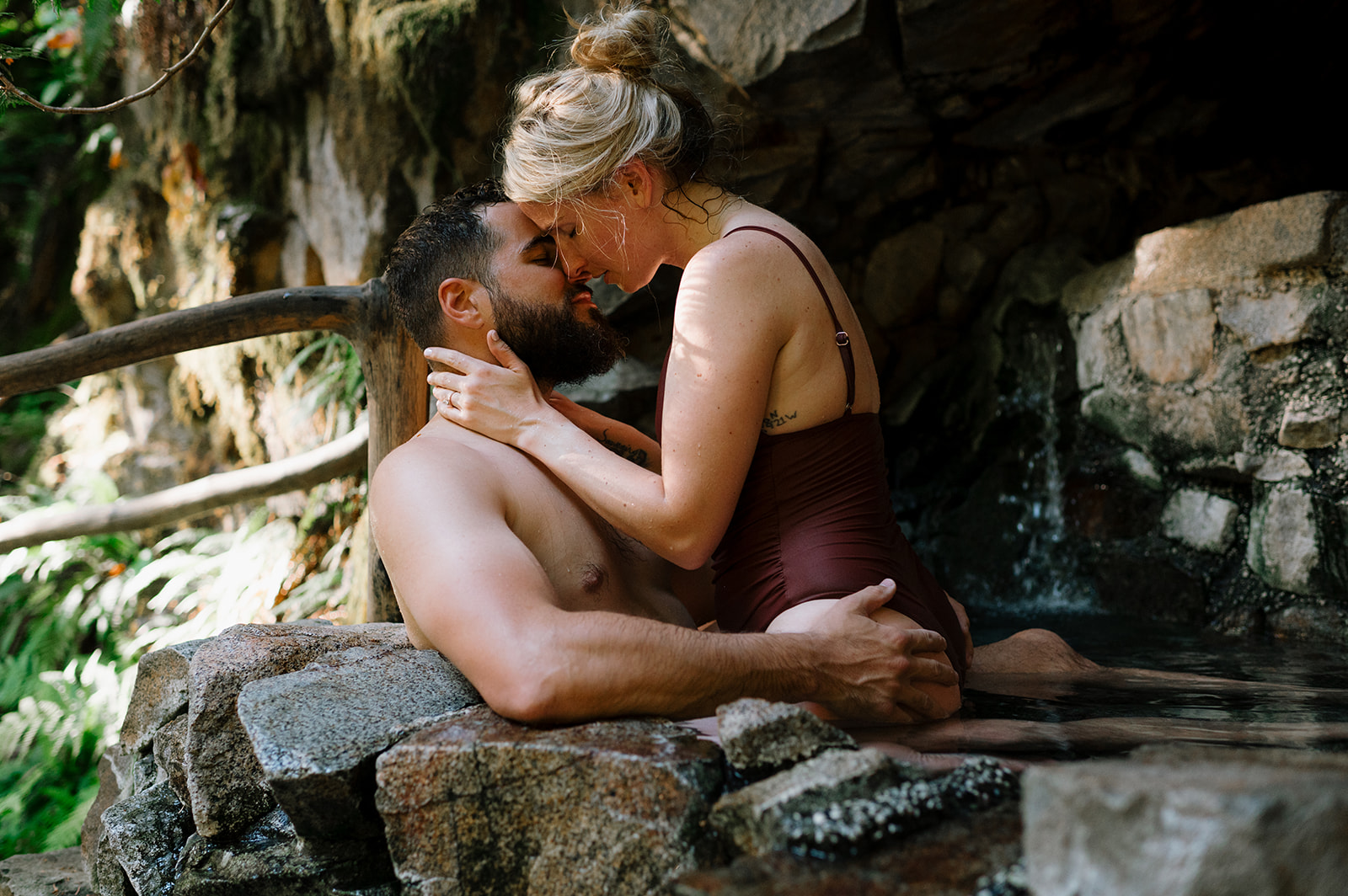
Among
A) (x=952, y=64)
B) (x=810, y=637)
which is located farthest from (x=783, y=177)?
(x=810, y=637)

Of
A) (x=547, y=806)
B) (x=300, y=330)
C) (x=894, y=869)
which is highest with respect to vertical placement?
(x=300, y=330)

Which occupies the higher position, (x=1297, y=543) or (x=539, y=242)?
(x=539, y=242)

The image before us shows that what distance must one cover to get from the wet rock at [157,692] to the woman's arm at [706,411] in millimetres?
1156

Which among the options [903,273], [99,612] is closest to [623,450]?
[903,273]

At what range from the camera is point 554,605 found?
1.60 meters

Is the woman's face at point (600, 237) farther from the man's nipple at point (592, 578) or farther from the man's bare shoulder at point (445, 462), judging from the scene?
the man's nipple at point (592, 578)

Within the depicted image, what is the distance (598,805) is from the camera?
1.39 m

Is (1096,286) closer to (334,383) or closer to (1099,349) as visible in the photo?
(1099,349)

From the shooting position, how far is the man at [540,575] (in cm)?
154

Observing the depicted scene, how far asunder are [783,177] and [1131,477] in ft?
6.80

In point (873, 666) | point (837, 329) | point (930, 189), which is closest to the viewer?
point (873, 666)

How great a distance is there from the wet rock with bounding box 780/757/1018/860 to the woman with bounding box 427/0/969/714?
0.66 metres

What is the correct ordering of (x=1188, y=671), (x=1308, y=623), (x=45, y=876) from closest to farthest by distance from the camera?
(x=45, y=876) < (x=1188, y=671) < (x=1308, y=623)

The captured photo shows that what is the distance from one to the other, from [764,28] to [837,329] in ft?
7.46
